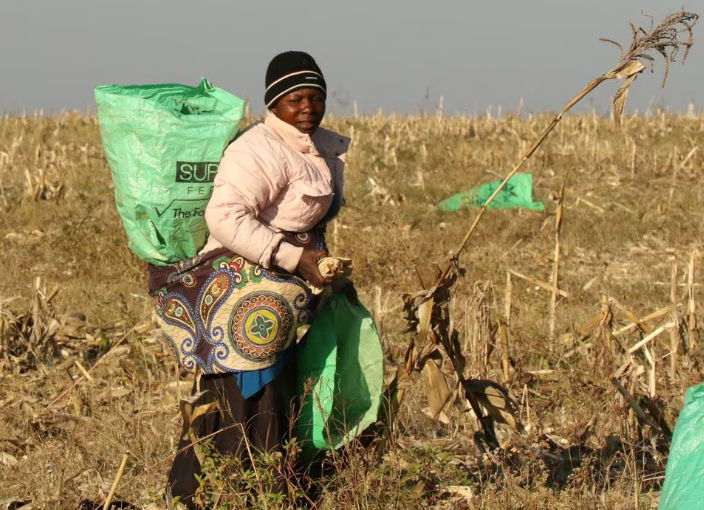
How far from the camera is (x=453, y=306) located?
20.8 feet

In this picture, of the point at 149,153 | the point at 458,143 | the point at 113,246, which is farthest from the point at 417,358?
the point at 458,143

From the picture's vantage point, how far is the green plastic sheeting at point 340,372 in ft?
11.2

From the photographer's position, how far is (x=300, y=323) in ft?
10.8

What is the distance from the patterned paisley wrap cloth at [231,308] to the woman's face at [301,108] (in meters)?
0.35

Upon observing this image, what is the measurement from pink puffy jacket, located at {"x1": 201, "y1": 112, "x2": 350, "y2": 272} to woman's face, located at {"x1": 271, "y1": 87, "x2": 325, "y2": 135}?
0.08ft

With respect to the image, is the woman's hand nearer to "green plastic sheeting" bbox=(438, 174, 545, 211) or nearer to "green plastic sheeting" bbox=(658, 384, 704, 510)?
"green plastic sheeting" bbox=(658, 384, 704, 510)

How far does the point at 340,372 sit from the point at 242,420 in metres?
0.39

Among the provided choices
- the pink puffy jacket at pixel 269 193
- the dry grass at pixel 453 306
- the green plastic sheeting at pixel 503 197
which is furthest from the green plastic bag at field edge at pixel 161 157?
the green plastic sheeting at pixel 503 197

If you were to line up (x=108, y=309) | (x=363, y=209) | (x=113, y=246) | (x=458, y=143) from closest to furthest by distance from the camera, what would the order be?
(x=108, y=309)
(x=113, y=246)
(x=363, y=209)
(x=458, y=143)

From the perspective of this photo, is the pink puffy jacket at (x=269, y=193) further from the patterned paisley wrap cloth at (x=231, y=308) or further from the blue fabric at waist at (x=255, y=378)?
the blue fabric at waist at (x=255, y=378)

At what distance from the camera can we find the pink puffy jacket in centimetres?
302

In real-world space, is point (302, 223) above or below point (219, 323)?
above

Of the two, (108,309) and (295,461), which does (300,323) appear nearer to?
(295,461)

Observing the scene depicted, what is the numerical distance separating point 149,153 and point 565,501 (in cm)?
179
